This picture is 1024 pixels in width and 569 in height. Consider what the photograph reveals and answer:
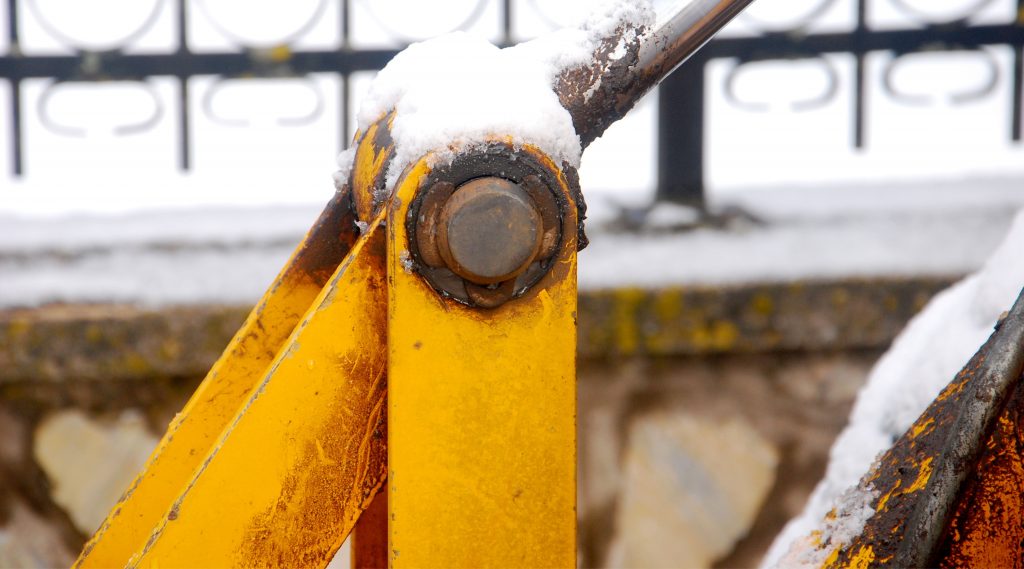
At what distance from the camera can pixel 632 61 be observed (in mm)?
601

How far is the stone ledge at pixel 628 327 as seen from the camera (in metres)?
1.41

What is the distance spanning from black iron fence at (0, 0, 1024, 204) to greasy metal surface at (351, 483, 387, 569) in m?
1.14

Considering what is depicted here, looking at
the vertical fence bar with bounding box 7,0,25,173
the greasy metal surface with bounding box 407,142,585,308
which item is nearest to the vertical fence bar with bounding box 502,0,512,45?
the vertical fence bar with bounding box 7,0,25,173

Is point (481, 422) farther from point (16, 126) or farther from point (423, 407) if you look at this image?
point (16, 126)

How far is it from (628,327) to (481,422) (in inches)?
37.0

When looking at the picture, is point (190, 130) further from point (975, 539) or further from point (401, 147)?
point (975, 539)

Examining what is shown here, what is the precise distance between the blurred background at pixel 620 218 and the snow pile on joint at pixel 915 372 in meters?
0.58

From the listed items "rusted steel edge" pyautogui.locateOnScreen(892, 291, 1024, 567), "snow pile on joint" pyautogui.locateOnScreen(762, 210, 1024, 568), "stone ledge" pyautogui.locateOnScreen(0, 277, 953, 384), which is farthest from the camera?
"stone ledge" pyautogui.locateOnScreen(0, 277, 953, 384)

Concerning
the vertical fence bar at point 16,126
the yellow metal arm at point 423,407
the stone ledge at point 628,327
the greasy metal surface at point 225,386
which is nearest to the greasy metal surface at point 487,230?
the yellow metal arm at point 423,407

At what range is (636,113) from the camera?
1838 millimetres

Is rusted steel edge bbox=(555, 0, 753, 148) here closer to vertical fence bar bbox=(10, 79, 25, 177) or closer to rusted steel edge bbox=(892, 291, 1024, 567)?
rusted steel edge bbox=(892, 291, 1024, 567)

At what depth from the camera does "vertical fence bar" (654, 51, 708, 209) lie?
1.75 meters

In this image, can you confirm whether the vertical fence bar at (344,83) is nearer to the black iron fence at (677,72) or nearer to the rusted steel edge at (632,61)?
the black iron fence at (677,72)

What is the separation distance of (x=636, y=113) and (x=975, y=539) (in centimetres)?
137
